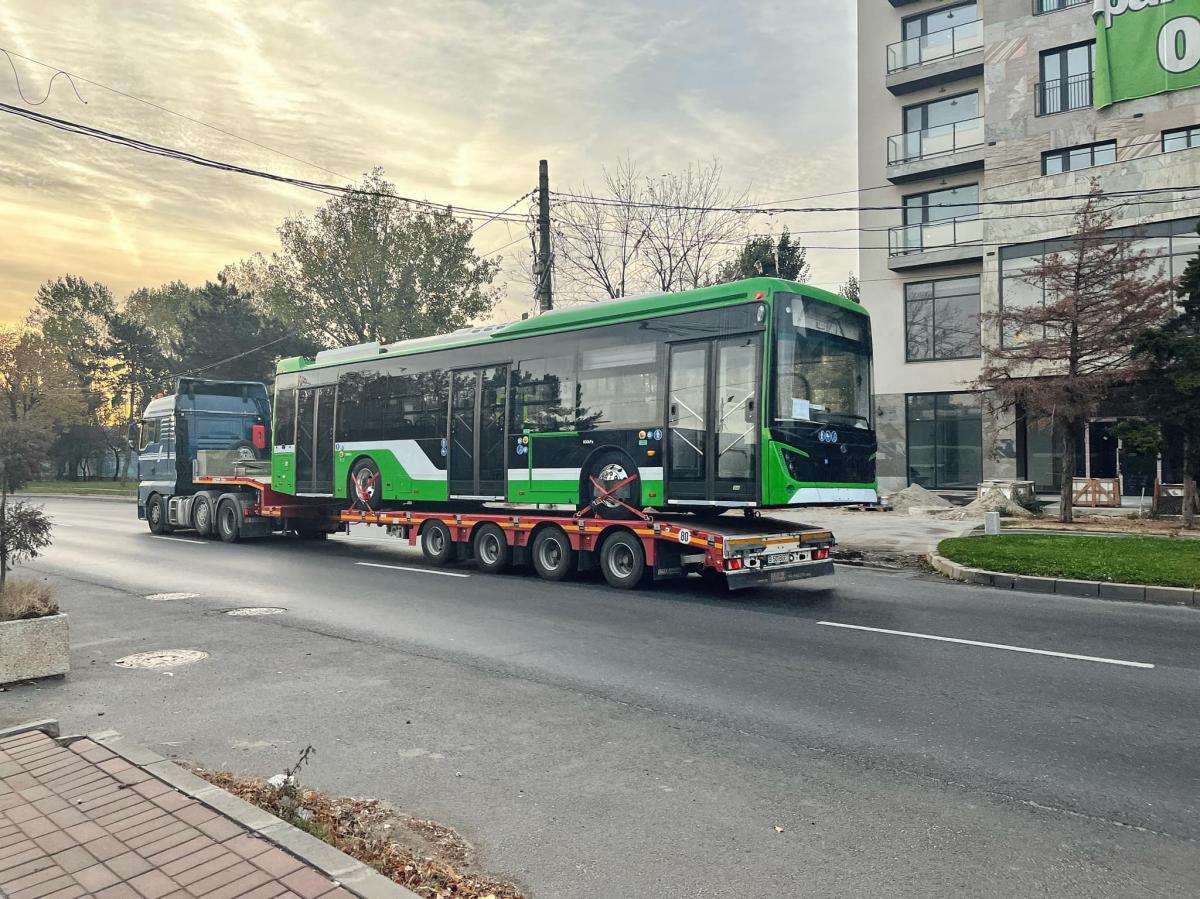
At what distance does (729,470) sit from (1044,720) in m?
5.55

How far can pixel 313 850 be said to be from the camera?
11.3ft

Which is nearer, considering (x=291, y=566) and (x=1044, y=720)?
(x=1044, y=720)

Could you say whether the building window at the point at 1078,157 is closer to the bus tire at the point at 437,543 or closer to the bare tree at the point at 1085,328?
the bare tree at the point at 1085,328

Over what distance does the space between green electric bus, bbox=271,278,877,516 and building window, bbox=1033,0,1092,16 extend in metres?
23.5

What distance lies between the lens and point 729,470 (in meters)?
10.7

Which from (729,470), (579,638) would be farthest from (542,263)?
(579,638)

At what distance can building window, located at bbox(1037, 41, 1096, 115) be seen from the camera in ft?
89.6

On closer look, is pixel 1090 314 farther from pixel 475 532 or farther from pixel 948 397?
pixel 475 532

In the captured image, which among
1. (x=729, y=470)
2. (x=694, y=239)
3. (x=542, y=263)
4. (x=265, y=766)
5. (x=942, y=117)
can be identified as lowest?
(x=265, y=766)

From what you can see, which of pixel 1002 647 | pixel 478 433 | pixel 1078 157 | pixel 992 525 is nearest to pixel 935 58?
pixel 1078 157

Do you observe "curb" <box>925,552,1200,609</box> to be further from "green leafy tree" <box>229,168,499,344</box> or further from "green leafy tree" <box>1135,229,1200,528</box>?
"green leafy tree" <box>229,168,499,344</box>

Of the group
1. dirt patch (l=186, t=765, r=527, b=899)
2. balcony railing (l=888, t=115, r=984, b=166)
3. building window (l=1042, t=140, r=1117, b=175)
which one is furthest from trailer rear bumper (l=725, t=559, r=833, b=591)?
balcony railing (l=888, t=115, r=984, b=166)

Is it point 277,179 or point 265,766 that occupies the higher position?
point 277,179

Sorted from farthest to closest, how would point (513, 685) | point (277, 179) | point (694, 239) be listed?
1. point (694, 239)
2. point (277, 179)
3. point (513, 685)
